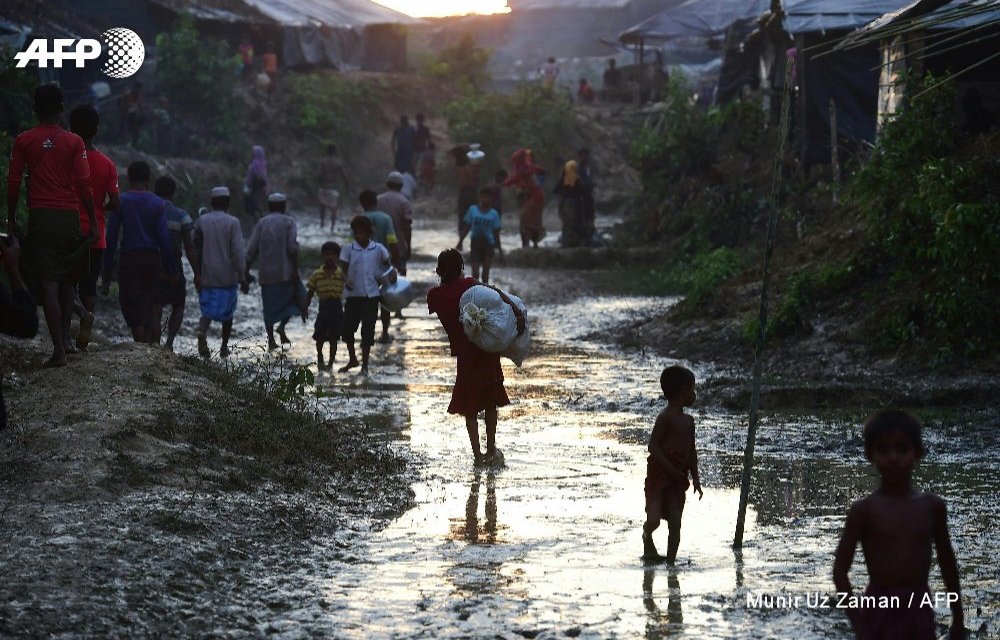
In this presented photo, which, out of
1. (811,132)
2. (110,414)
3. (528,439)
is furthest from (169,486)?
(811,132)

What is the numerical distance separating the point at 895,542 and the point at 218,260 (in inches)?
402

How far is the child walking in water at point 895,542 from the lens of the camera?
4.25 m

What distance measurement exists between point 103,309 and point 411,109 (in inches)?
1116

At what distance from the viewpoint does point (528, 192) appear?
25.7 m

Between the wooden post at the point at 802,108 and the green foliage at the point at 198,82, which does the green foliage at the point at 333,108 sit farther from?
the wooden post at the point at 802,108

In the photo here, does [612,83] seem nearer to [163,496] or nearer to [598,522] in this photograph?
[598,522]

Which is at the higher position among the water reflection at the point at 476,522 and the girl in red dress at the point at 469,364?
the girl in red dress at the point at 469,364

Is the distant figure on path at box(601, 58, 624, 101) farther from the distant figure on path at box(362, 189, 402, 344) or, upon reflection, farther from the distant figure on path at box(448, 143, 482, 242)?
the distant figure on path at box(362, 189, 402, 344)

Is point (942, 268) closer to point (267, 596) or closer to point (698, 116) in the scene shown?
point (267, 596)

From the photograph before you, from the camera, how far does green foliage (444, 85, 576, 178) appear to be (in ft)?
128

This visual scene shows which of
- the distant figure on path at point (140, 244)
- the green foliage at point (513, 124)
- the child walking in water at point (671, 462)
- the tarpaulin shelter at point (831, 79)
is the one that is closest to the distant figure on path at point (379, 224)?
the distant figure on path at point (140, 244)

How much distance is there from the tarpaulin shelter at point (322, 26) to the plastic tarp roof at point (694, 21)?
9891 mm

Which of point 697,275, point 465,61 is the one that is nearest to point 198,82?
point 465,61

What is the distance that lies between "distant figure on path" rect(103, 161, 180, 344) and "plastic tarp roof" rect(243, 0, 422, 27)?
28015 mm
